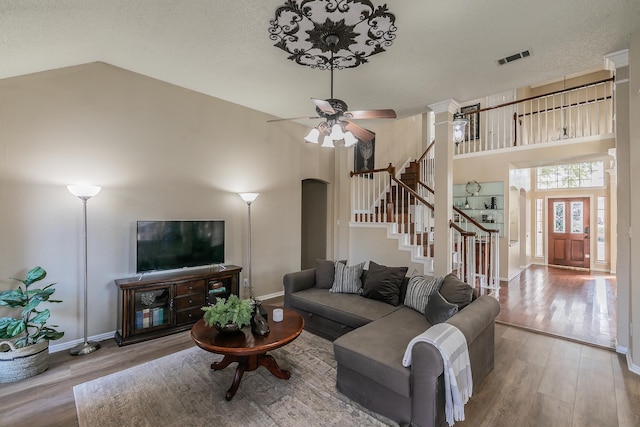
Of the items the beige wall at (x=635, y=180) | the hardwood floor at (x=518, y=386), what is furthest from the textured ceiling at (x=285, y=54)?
the hardwood floor at (x=518, y=386)

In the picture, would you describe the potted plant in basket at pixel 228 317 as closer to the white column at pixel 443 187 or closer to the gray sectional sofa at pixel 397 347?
the gray sectional sofa at pixel 397 347

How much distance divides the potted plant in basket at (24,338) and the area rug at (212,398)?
602 millimetres

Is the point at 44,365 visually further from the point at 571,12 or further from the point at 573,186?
the point at 573,186

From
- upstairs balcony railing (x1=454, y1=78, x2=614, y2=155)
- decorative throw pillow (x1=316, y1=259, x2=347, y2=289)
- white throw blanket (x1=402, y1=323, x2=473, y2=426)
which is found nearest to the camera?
white throw blanket (x1=402, y1=323, x2=473, y2=426)

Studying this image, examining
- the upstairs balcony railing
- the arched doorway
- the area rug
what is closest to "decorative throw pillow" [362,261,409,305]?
the area rug

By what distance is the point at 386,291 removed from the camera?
3.40 meters

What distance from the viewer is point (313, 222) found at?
673 centimetres

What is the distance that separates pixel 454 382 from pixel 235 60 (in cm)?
362

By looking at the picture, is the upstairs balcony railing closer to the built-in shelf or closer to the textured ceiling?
the built-in shelf

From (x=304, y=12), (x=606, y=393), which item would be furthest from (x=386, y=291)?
(x=304, y=12)

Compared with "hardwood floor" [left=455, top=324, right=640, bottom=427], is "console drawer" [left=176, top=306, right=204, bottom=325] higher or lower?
higher

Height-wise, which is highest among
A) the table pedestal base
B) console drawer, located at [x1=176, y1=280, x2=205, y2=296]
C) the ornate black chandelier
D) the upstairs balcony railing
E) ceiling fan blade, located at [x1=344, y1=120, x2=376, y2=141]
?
the upstairs balcony railing

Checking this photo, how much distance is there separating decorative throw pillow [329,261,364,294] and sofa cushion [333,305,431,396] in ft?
3.08

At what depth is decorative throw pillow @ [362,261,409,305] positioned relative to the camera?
11.1 ft
